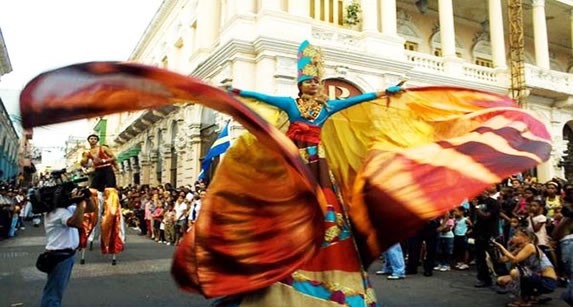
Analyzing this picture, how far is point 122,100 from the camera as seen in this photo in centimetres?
199

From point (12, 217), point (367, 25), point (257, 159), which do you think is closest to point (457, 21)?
point (367, 25)

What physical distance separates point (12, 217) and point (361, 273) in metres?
13.3

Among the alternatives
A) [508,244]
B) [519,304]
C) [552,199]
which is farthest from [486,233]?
[552,199]

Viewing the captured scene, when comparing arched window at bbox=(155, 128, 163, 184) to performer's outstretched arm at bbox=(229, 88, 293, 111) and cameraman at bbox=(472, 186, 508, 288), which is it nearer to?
cameraman at bbox=(472, 186, 508, 288)

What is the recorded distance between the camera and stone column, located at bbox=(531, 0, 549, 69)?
21.4 metres

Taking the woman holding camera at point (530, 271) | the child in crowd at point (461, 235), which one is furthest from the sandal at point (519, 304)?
the child in crowd at point (461, 235)

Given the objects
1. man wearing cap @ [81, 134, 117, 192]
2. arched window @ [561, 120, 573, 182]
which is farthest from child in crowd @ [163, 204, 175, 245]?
arched window @ [561, 120, 573, 182]

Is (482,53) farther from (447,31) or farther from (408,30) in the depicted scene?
(447,31)

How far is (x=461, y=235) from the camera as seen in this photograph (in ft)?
27.7

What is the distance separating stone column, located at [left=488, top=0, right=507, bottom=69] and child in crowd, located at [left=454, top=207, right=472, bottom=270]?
13.8 m

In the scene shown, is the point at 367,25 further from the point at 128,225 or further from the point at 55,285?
the point at 55,285

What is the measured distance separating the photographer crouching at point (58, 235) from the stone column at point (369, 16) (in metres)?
14.2

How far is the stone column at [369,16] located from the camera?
1634 cm

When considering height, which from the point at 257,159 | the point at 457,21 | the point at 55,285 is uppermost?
the point at 457,21
